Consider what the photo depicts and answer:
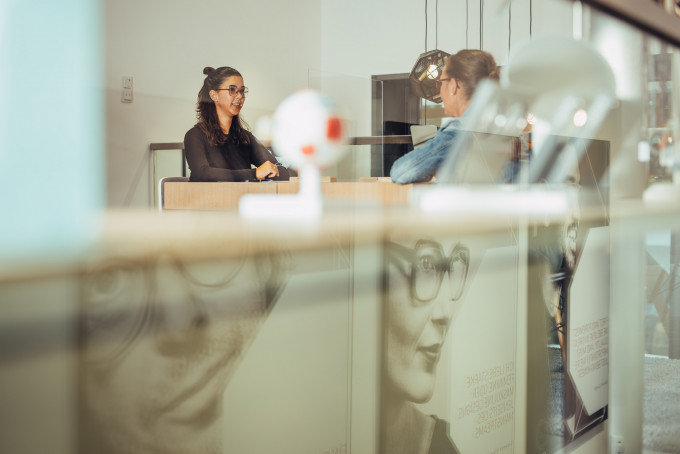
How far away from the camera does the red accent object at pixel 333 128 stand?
1.14ft

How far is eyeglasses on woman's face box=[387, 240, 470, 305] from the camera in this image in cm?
31

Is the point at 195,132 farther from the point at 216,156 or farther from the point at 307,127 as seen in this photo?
the point at 307,127

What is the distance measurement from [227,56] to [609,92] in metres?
2.60

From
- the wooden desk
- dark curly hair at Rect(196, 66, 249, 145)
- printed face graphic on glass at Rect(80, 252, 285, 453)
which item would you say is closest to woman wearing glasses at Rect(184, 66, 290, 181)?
dark curly hair at Rect(196, 66, 249, 145)

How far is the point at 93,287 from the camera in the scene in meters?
0.19

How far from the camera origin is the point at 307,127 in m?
0.35

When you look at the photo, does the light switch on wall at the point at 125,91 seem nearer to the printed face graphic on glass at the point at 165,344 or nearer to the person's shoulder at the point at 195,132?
the person's shoulder at the point at 195,132

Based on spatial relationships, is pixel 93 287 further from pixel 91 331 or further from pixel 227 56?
pixel 227 56

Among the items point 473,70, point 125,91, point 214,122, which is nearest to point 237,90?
point 214,122

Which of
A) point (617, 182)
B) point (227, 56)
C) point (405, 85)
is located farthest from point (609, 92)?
point (227, 56)

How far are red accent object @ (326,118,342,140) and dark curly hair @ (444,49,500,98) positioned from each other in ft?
0.32

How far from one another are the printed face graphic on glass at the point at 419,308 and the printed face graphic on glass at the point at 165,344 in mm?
82

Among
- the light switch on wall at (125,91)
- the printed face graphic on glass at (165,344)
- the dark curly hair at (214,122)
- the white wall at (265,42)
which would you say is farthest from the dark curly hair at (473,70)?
the light switch on wall at (125,91)

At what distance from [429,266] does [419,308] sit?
0.02 m
